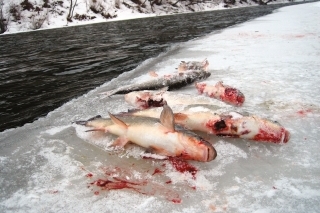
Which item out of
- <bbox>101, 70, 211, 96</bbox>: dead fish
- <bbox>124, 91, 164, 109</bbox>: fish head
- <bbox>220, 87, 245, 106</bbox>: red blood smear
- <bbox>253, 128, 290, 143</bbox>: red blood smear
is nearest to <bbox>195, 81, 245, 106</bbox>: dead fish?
<bbox>220, 87, 245, 106</bbox>: red blood smear

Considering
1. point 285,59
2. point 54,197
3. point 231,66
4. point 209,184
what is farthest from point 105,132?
point 285,59

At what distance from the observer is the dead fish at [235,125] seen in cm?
326

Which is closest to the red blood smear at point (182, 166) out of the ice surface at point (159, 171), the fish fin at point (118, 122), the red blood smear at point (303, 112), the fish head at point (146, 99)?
the ice surface at point (159, 171)

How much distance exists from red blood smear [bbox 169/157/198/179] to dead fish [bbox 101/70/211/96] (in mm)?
2597

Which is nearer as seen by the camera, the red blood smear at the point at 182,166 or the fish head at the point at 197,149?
the fish head at the point at 197,149

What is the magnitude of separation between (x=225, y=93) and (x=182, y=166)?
207 cm

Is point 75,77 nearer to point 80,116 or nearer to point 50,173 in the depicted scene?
point 80,116

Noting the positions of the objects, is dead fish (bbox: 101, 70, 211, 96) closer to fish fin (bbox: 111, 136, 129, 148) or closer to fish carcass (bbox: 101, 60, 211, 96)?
fish carcass (bbox: 101, 60, 211, 96)

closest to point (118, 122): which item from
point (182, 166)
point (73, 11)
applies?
point (182, 166)

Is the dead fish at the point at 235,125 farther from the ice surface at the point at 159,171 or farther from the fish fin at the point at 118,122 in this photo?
the fish fin at the point at 118,122

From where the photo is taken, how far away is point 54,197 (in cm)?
263

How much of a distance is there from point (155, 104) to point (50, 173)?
2195 mm

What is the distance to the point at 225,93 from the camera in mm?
4590

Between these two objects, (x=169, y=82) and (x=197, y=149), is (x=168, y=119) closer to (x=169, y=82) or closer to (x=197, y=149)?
(x=197, y=149)
